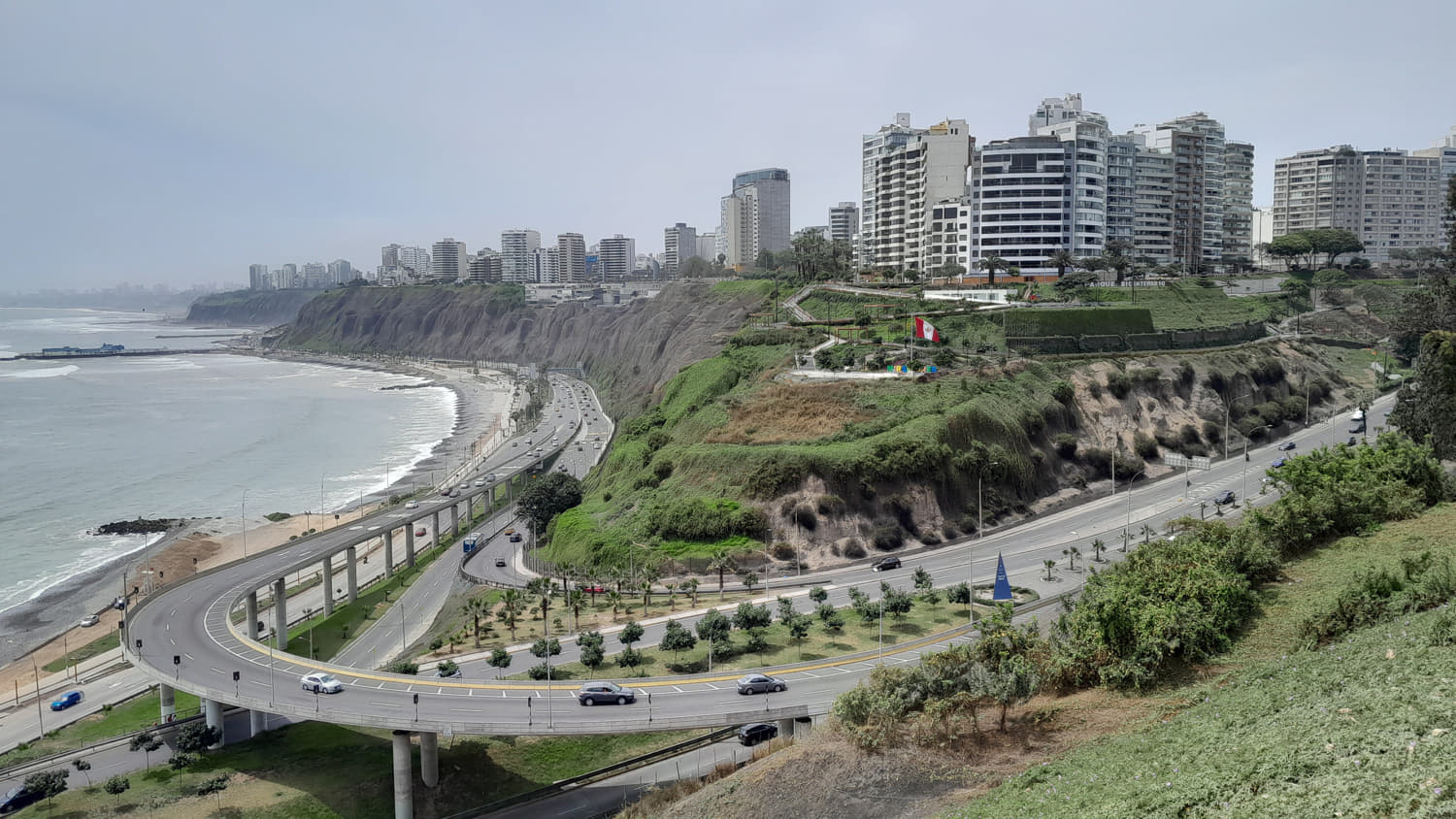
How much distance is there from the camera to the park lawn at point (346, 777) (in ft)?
110

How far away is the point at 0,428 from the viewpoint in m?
131

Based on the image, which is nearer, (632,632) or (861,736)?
(861,736)

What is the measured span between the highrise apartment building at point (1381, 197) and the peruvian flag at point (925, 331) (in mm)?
115284

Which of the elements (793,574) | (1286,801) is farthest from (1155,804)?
(793,574)

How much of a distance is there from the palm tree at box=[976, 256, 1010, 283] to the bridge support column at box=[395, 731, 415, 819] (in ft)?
275

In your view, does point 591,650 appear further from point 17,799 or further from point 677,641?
point 17,799

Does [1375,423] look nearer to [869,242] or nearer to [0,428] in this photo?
[869,242]

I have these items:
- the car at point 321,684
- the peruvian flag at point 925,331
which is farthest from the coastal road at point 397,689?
the peruvian flag at point 925,331

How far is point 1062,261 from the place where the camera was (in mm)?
106188

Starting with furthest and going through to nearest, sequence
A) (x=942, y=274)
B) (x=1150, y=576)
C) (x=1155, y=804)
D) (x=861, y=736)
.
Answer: (x=942, y=274) → (x=1150, y=576) → (x=861, y=736) → (x=1155, y=804)

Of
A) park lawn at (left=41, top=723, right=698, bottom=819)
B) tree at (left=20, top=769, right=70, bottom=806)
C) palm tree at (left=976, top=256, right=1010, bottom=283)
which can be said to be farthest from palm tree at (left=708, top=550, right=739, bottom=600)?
palm tree at (left=976, top=256, right=1010, bottom=283)

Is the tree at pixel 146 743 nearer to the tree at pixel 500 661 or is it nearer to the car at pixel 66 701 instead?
the car at pixel 66 701

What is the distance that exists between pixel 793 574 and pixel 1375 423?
57.3 m

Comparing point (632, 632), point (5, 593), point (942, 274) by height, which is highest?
point (942, 274)
